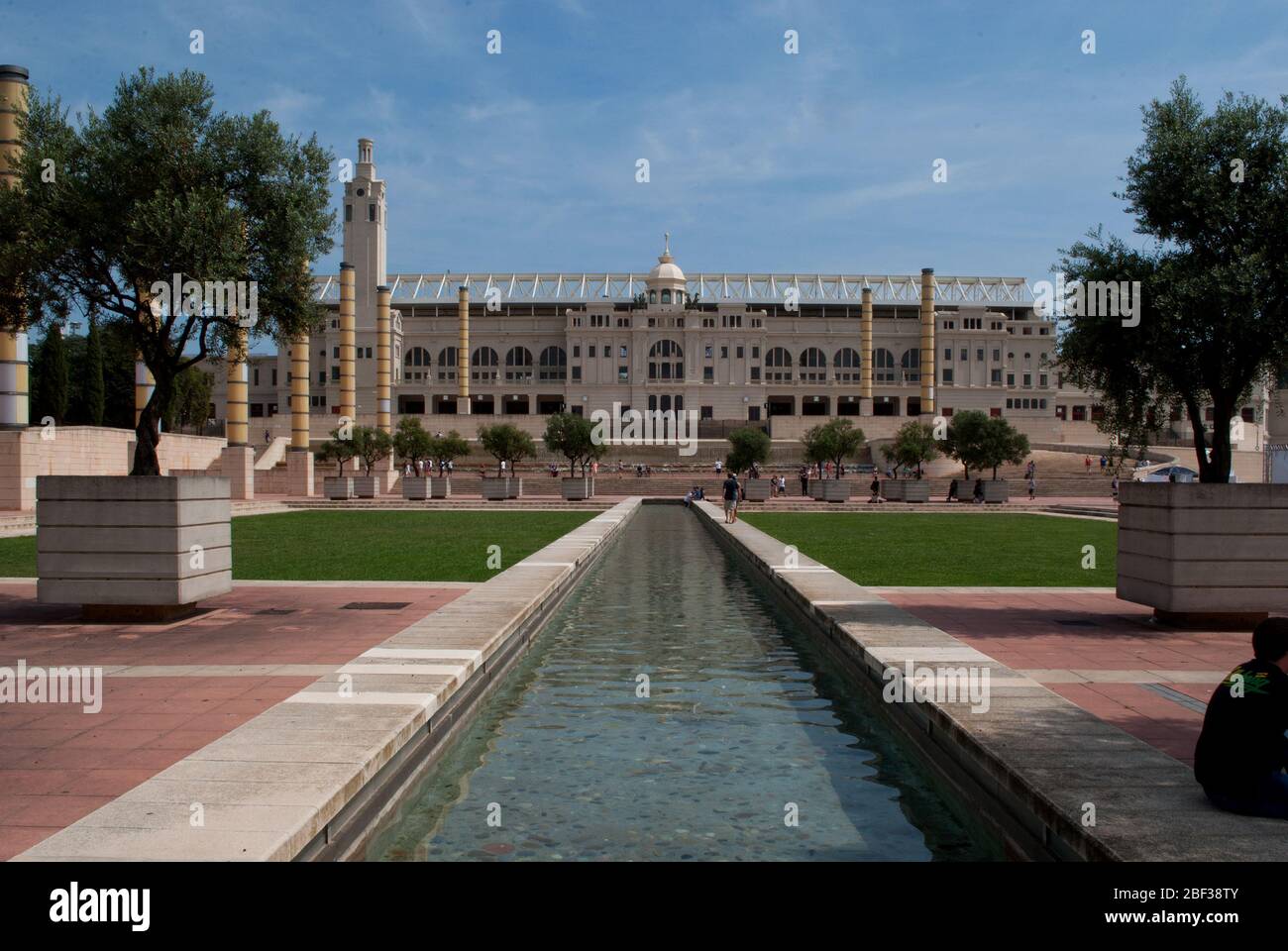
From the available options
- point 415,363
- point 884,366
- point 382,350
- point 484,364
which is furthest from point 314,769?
point 884,366

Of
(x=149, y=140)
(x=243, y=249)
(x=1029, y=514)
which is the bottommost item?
(x=1029, y=514)

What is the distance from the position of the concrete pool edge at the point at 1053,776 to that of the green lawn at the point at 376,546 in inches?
298

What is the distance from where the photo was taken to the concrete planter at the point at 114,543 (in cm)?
1016

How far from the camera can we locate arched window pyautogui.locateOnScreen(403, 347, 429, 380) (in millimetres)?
96125

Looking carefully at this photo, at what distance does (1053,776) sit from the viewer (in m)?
5.04

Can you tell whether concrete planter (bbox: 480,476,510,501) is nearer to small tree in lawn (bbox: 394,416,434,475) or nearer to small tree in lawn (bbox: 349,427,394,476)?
small tree in lawn (bbox: 394,416,434,475)

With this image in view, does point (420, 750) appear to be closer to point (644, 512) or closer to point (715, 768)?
point (715, 768)

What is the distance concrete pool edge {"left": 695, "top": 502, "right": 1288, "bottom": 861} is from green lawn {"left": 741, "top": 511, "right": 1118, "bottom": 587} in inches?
242

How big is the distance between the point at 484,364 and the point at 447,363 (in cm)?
339

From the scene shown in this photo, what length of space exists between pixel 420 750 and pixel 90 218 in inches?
286

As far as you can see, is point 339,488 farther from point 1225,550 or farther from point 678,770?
point 678,770
